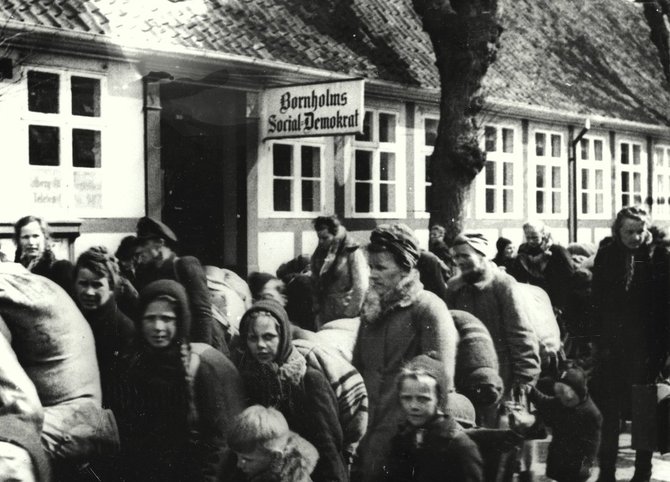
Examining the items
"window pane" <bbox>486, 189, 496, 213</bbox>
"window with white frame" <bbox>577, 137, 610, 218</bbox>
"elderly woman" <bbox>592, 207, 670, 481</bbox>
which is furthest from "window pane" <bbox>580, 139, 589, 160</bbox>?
"window pane" <bbox>486, 189, 496, 213</bbox>

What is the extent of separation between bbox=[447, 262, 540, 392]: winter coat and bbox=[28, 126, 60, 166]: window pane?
208 cm

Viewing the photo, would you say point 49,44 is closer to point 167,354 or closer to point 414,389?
point 167,354

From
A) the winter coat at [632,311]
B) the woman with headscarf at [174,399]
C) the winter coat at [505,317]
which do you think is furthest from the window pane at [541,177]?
the woman with headscarf at [174,399]

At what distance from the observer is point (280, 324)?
3.78m

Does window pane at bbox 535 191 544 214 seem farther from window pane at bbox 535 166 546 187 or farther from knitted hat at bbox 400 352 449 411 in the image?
knitted hat at bbox 400 352 449 411

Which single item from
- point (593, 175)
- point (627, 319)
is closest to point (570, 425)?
point (627, 319)

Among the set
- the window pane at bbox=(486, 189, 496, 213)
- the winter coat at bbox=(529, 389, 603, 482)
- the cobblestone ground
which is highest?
the window pane at bbox=(486, 189, 496, 213)

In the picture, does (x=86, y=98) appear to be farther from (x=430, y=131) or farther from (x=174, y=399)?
(x=430, y=131)

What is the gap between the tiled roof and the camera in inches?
160

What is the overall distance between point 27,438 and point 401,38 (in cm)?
279

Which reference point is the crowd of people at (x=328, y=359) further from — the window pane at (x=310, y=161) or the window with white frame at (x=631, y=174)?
the window with white frame at (x=631, y=174)

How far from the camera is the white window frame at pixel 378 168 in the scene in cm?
477

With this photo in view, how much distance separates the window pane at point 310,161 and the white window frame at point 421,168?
1.77 ft

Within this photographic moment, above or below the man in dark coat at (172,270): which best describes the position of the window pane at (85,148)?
above
